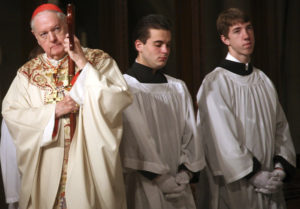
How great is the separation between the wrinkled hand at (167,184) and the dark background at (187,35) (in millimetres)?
2222

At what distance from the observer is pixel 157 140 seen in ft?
11.3

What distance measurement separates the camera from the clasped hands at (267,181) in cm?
365

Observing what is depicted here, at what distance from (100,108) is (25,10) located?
8.76 feet

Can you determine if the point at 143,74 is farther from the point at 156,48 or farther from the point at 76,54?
the point at 76,54

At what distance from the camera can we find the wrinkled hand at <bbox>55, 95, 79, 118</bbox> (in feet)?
9.63

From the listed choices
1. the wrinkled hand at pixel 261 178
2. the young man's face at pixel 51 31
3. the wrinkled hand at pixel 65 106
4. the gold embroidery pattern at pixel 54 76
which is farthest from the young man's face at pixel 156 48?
the wrinkled hand at pixel 261 178

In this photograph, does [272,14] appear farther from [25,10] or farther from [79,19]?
[25,10]

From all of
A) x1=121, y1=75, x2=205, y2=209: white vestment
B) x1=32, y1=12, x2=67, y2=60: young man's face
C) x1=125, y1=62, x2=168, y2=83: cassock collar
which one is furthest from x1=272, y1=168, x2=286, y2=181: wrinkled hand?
x1=32, y1=12, x2=67, y2=60: young man's face

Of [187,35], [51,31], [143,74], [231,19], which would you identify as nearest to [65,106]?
[51,31]

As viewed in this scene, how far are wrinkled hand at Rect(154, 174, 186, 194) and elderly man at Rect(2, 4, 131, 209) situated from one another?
376 mm

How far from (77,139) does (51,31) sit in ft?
2.43

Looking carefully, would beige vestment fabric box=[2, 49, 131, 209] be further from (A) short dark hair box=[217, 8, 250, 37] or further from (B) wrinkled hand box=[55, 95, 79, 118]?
(A) short dark hair box=[217, 8, 250, 37]

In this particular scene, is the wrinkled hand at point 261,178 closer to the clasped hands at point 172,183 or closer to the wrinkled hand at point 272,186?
the wrinkled hand at point 272,186

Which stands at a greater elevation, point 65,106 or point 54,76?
point 54,76
